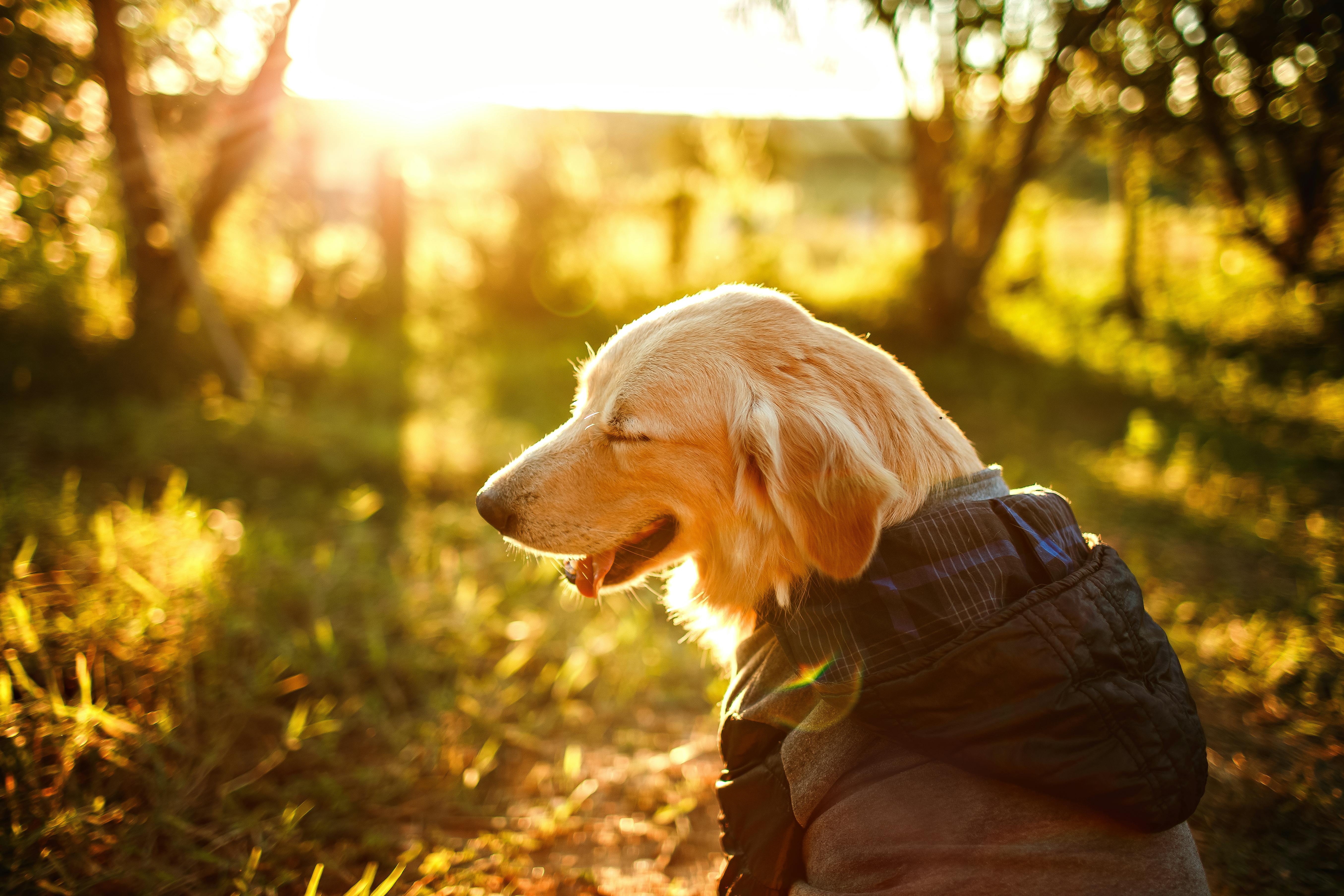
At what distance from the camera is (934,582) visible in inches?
55.7

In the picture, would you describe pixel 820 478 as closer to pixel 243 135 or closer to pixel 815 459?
pixel 815 459

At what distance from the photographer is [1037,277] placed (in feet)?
34.7

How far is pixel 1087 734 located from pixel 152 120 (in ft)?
25.4

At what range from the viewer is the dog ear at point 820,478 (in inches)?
59.9

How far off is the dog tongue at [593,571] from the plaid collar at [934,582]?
2.18ft

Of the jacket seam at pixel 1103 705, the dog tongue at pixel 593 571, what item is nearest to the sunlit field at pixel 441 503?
the dog tongue at pixel 593 571

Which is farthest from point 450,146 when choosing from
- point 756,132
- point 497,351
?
point 756,132

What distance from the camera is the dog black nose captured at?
1975 millimetres

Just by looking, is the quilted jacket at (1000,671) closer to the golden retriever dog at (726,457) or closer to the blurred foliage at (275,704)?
the golden retriever dog at (726,457)

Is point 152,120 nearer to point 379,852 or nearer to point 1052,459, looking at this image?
point 379,852

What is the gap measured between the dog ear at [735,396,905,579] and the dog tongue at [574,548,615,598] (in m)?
0.50

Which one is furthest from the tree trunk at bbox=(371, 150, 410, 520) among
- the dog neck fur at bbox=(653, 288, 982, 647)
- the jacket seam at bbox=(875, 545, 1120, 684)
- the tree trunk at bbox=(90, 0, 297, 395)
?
the jacket seam at bbox=(875, 545, 1120, 684)

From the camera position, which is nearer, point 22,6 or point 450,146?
point 22,6

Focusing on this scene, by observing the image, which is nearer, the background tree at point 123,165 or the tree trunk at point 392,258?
the background tree at point 123,165
